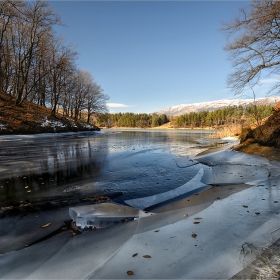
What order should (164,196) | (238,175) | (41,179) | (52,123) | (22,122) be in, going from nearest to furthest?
(164,196) → (41,179) → (238,175) → (22,122) → (52,123)

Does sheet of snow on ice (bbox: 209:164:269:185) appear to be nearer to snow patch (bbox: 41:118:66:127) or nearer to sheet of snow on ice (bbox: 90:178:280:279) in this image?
sheet of snow on ice (bbox: 90:178:280:279)

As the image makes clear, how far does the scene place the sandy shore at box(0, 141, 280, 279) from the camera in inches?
82.5

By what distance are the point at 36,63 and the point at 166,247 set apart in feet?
134

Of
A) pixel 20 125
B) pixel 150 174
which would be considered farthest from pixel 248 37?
pixel 20 125

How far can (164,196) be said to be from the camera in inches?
201

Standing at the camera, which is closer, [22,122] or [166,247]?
[166,247]

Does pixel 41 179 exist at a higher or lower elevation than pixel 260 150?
lower

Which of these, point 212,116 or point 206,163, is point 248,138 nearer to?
point 206,163

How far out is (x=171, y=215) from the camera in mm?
3719

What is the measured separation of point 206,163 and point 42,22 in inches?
1133

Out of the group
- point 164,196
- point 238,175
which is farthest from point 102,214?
point 238,175

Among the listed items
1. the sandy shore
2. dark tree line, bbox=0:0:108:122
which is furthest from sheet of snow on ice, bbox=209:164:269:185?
dark tree line, bbox=0:0:108:122

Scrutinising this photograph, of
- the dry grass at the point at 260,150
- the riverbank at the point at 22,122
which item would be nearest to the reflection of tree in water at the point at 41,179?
the dry grass at the point at 260,150

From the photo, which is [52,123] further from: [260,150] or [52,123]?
[260,150]
